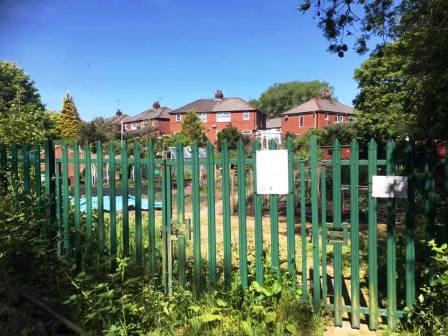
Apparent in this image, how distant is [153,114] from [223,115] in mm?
15858

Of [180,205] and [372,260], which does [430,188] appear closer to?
[372,260]

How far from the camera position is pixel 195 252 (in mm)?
4324

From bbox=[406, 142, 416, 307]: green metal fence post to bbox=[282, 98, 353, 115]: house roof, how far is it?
58.4m

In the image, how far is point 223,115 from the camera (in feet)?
216

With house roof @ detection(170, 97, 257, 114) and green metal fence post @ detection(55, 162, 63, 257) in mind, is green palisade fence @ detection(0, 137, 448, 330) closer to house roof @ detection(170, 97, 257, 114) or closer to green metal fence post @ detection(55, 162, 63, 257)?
green metal fence post @ detection(55, 162, 63, 257)

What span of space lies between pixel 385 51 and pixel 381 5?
51.1 inches

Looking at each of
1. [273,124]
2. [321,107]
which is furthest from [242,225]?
[273,124]

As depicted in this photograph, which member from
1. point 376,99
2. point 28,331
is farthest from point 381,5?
point 376,99

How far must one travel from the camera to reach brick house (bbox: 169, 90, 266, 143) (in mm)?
64750

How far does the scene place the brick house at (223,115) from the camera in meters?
64.8

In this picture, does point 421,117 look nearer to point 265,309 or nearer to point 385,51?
point 385,51

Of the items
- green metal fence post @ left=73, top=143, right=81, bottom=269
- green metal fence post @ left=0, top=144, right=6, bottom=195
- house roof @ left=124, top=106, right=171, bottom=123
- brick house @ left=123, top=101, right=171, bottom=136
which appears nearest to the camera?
green metal fence post @ left=73, top=143, right=81, bottom=269

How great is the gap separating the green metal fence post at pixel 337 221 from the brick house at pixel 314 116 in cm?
A: 5657

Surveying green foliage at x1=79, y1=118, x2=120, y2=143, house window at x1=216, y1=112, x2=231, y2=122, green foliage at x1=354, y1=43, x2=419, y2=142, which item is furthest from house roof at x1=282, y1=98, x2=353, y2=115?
green foliage at x1=79, y1=118, x2=120, y2=143
